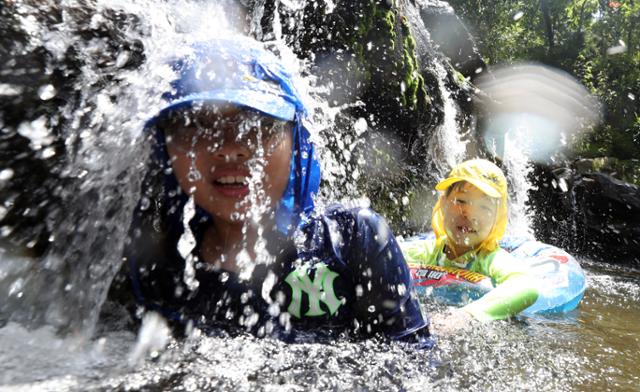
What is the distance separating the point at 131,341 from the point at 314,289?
639 millimetres

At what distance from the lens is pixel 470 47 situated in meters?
10.4

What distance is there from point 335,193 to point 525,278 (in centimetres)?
173

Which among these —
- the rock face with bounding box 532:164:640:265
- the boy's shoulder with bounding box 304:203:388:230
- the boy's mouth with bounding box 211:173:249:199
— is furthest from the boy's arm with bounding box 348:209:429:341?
the rock face with bounding box 532:164:640:265

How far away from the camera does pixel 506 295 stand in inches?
133

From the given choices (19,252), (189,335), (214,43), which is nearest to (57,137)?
(19,252)

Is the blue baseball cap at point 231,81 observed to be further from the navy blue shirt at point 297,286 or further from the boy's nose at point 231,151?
the navy blue shirt at point 297,286

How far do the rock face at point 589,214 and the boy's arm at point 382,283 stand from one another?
30.1ft

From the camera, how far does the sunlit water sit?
1.48 metres

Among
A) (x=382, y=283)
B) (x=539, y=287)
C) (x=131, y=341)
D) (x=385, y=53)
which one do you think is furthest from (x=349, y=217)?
(x=385, y=53)

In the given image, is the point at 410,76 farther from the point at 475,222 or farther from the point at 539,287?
the point at 539,287

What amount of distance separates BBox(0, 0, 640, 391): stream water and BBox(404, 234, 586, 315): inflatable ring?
0.80 meters

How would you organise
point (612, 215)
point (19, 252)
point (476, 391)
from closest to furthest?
point (476, 391) → point (19, 252) → point (612, 215)

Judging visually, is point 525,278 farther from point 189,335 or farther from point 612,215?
point 612,215

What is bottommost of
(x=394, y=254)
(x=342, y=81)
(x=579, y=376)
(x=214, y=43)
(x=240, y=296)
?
(x=579, y=376)
